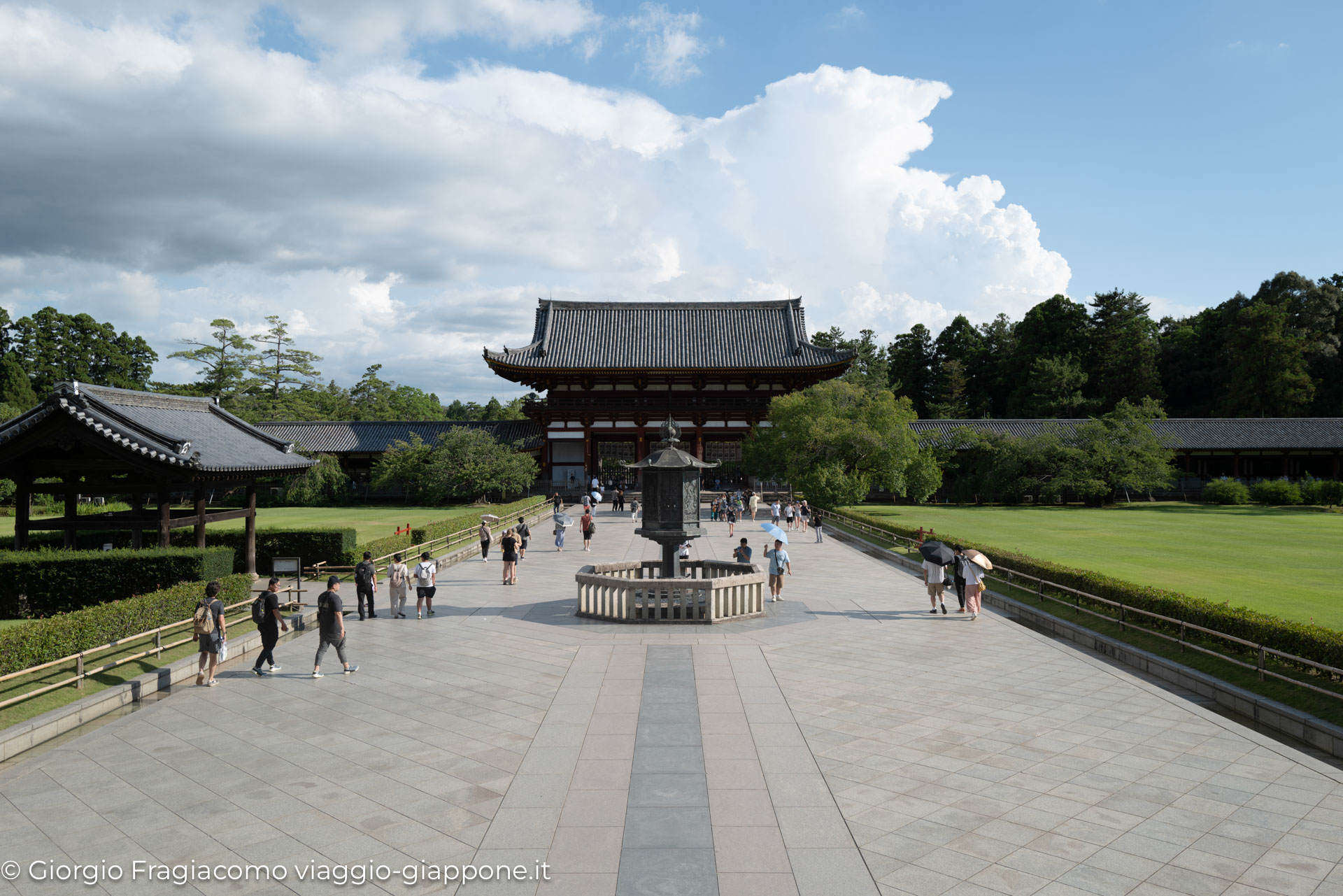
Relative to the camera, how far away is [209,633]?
965 cm

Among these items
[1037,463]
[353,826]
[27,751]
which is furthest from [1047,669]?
[1037,463]

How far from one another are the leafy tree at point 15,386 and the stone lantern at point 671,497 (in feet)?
216

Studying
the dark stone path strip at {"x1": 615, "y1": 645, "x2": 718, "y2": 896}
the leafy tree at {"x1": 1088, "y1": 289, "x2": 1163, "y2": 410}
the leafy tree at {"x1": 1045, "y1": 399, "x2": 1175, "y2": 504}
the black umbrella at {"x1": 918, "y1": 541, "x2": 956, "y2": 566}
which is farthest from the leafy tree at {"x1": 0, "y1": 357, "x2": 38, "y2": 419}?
the leafy tree at {"x1": 1088, "y1": 289, "x2": 1163, "y2": 410}

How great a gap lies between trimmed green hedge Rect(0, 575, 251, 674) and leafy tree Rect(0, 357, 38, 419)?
206 ft

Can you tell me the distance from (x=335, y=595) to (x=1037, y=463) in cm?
3932

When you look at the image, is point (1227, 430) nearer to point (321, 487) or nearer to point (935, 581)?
point (935, 581)

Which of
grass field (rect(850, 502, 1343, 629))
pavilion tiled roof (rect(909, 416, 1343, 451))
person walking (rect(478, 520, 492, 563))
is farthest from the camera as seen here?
pavilion tiled roof (rect(909, 416, 1343, 451))

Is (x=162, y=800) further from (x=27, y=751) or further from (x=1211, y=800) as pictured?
(x=1211, y=800)

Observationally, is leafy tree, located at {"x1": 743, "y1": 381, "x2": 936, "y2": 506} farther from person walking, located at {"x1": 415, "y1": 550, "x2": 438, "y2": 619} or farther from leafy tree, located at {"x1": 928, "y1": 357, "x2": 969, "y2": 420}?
leafy tree, located at {"x1": 928, "y1": 357, "x2": 969, "y2": 420}

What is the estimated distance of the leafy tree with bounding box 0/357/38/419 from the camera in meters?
58.9

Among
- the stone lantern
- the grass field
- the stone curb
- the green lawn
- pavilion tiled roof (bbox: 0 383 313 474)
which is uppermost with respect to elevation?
pavilion tiled roof (bbox: 0 383 313 474)

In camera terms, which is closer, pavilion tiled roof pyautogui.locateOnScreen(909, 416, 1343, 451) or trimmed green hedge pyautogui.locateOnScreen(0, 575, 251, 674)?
trimmed green hedge pyautogui.locateOnScreen(0, 575, 251, 674)

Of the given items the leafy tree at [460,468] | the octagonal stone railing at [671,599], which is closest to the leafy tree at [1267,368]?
the leafy tree at [460,468]

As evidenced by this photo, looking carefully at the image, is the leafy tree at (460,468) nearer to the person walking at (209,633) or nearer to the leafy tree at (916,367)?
the person walking at (209,633)
